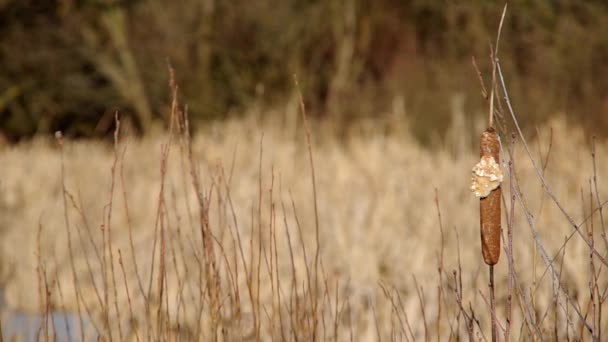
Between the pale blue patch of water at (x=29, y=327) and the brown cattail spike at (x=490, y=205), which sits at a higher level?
the brown cattail spike at (x=490, y=205)

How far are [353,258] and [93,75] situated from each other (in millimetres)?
5798

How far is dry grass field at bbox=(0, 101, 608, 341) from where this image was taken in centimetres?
277

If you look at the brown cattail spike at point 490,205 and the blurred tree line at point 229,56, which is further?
the blurred tree line at point 229,56

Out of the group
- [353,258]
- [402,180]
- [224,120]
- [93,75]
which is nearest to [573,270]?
[353,258]

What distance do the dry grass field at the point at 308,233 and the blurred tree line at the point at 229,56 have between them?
80 cm

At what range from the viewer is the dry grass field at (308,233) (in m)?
2.77

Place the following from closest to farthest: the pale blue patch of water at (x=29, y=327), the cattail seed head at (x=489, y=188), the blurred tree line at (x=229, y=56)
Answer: the cattail seed head at (x=489, y=188)
the pale blue patch of water at (x=29, y=327)
the blurred tree line at (x=229, y=56)

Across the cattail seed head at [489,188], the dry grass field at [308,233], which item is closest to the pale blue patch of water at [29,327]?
the dry grass field at [308,233]

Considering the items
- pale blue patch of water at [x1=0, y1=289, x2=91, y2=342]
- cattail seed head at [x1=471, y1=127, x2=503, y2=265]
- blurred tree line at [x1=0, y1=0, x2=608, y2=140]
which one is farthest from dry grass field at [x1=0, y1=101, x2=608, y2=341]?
blurred tree line at [x1=0, y1=0, x2=608, y2=140]

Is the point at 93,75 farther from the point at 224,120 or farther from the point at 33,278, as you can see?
the point at 33,278

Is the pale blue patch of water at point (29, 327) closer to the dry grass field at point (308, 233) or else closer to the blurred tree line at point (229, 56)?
the dry grass field at point (308, 233)

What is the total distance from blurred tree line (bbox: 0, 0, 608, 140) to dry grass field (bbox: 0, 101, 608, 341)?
2.61ft

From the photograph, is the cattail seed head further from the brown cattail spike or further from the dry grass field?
the dry grass field

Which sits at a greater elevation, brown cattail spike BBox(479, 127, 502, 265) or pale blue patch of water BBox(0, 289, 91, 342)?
brown cattail spike BBox(479, 127, 502, 265)
